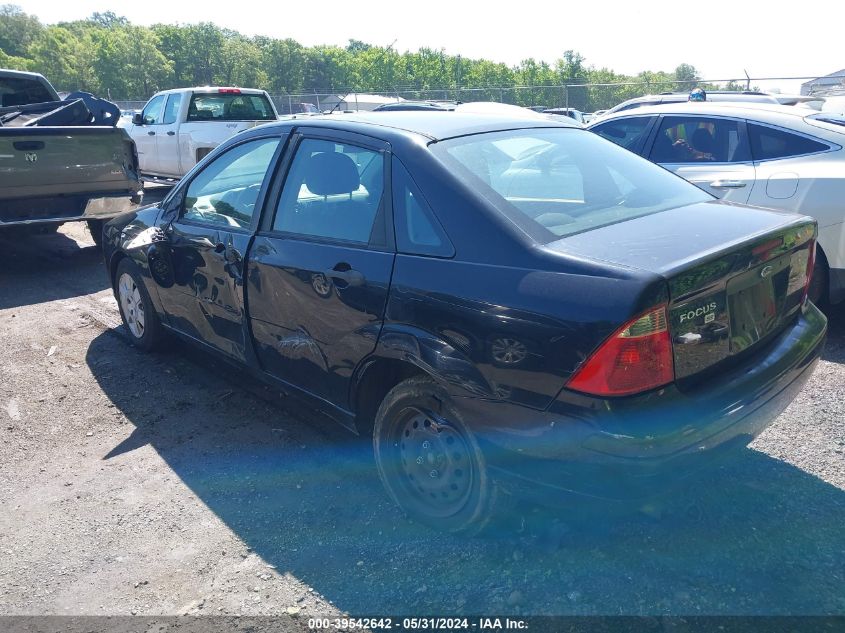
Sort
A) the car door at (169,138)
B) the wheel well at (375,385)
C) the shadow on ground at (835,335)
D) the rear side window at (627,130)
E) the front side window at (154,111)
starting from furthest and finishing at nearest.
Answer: the front side window at (154,111) < the car door at (169,138) < the rear side window at (627,130) < the shadow on ground at (835,335) < the wheel well at (375,385)

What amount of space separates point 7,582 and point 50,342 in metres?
3.19

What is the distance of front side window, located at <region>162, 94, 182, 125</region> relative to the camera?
1180 centimetres

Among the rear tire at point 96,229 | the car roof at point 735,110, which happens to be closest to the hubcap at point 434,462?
the car roof at point 735,110

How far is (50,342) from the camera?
559 centimetres

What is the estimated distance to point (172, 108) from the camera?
1197cm

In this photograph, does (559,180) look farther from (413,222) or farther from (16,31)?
(16,31)

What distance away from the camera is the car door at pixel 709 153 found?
17.7 ft

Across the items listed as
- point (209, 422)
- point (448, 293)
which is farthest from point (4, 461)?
point (448, 293)

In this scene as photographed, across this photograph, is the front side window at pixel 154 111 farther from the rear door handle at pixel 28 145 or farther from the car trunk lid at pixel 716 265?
the car trunk lid at pixel 716 265

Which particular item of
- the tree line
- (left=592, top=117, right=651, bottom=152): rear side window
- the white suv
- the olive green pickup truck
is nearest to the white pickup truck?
the olive green pickup truck

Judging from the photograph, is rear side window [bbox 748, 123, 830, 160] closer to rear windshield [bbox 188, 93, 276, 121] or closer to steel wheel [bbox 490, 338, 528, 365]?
steel wheel [bbox 490, 338, 528, 365]

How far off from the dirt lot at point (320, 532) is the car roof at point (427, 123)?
1.65m

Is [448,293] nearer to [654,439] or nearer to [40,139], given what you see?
[654,439]

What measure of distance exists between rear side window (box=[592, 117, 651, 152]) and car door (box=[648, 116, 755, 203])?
0.54ft
